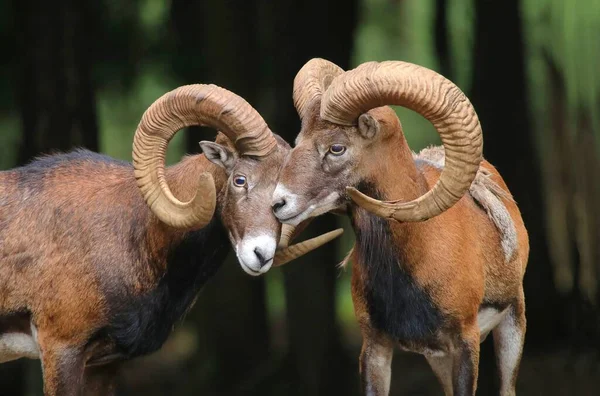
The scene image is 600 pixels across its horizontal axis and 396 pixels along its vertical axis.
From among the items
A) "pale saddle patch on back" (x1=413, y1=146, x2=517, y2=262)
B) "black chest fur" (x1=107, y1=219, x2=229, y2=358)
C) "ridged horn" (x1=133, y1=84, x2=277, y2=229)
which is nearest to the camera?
"ridged horn" (x1=133, y1=84, x2=277, y2=229)

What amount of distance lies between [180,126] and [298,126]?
A: 732 centimetres

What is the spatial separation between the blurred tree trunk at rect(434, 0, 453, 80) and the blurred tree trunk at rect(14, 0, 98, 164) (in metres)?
4.82

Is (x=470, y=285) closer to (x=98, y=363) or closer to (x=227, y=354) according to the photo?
(x=98, y=363)

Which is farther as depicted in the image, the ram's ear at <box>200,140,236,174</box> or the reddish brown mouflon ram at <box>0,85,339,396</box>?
the ram's ear at <box>200,140,236,174</box>

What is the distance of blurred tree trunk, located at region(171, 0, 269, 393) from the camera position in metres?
18.8

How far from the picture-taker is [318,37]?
18.5m

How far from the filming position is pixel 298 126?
18250 mm

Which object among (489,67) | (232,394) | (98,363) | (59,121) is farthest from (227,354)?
(98,363)

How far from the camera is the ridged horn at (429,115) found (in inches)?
403

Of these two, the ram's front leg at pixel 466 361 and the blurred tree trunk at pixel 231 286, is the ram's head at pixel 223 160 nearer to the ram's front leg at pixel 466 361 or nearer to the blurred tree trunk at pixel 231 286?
the ram's front leg at pixel 466 361

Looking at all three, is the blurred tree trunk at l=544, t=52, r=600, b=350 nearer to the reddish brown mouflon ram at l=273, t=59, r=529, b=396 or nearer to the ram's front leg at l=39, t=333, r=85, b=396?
the reddish brown mouflon ram at l=273, t=59, r=529, b=396

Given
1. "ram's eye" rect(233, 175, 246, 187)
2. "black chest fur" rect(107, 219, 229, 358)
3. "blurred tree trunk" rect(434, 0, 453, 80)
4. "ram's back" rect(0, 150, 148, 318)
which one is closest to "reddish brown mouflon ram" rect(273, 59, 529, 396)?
"ram's eye" rect(233, 175, 246, 187)

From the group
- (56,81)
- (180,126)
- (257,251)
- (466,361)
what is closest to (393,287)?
(466,361)

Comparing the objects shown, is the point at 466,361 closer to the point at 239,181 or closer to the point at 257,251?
the point at 257,251
